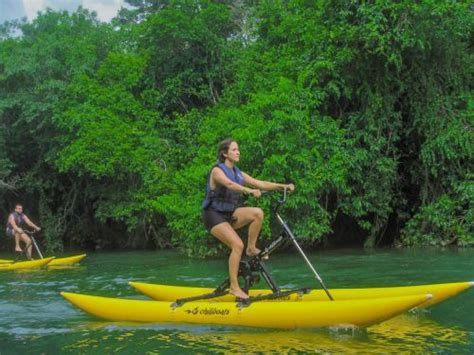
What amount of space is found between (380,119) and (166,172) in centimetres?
631

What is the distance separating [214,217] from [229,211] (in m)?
0.17

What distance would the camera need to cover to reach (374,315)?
5660mm

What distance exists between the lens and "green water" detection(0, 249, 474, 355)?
222 inches

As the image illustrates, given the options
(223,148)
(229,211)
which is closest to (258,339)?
(229,211)

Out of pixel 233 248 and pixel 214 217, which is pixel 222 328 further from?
pixel 214 217

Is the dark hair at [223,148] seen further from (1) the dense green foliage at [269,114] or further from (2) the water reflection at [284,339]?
(1) the dense green foliage at [269,114]

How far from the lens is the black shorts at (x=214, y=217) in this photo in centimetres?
656

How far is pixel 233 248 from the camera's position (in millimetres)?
6484

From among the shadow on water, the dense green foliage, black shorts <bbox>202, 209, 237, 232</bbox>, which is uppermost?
the dense green foliage

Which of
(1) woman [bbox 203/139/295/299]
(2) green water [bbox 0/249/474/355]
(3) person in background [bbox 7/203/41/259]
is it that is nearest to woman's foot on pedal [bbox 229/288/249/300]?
(1) woman [bbox 203/139/295/299]

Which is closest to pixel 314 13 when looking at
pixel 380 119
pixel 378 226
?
pixel 380 119

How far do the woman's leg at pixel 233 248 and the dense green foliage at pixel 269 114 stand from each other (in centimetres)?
692

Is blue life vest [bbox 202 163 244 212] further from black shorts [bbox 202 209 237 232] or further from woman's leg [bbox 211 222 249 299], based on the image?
woman's leg [bbox 211 222 249 299]

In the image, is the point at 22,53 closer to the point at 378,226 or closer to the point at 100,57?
the point at 100,57
